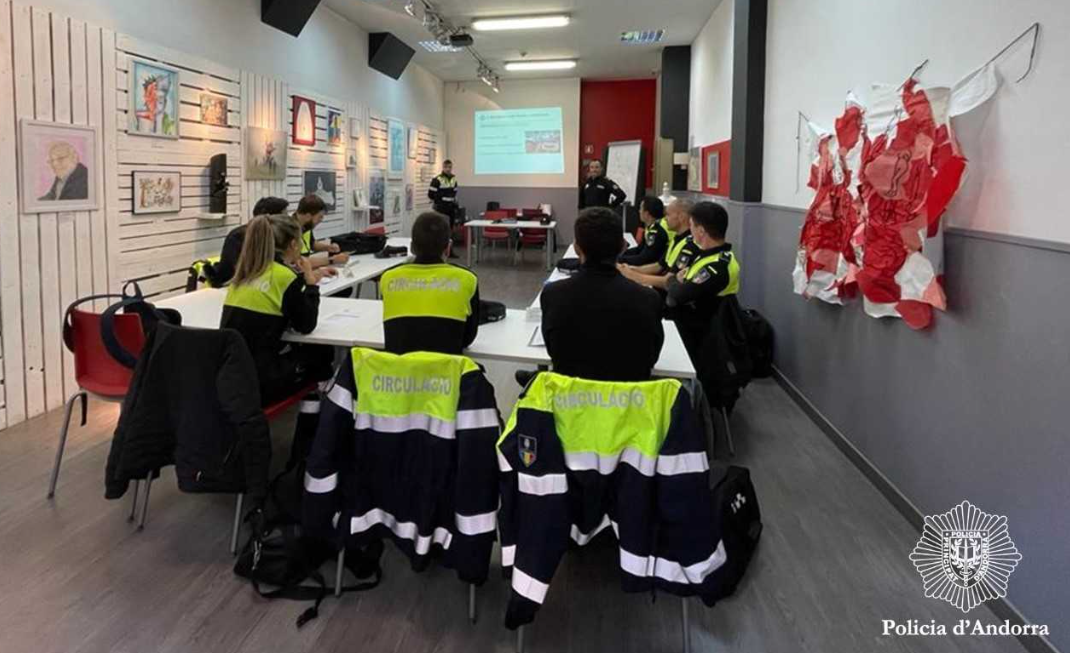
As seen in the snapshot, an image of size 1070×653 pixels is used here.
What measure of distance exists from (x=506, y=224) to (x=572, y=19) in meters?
3.40

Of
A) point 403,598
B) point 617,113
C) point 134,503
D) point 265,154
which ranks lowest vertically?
point 403,598

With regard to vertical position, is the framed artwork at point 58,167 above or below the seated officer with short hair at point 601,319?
above

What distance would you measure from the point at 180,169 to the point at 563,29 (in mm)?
5402

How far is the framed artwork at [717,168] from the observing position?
6457mm

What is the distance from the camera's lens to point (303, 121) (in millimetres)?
6617

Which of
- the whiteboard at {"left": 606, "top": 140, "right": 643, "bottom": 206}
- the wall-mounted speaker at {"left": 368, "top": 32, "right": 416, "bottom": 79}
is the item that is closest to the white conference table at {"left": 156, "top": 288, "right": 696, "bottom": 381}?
the wall-mounted speaker at {"left": 368, "top": 32, "right": 416, "bottom": 79}

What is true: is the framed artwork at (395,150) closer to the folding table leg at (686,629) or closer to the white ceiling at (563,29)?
the white ceiling at (563,29)

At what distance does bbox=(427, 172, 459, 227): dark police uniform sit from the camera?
10.9m

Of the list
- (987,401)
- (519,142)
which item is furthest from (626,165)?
(987,401)

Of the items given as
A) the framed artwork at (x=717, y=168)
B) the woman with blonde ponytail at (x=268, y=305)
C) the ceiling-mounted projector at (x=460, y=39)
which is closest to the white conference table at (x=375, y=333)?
the woman with blonde ponytail at (x=268, y=305)

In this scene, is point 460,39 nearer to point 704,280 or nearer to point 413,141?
point 413,141

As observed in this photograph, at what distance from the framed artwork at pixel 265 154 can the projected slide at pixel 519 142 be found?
6579 mm

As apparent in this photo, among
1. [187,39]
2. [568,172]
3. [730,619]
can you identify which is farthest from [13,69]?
[568,172]

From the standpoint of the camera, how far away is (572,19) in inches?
309
